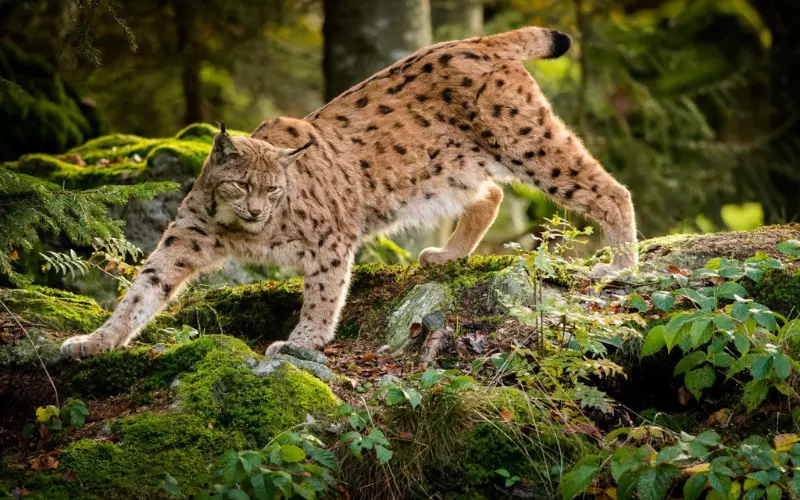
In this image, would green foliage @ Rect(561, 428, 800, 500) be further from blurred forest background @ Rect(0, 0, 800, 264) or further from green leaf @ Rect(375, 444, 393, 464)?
blurred forest background @ Rect(0, 0, 800, 264)

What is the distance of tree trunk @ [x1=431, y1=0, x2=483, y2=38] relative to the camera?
11.9m

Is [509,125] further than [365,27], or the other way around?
[365,27]

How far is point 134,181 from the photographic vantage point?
309 inches

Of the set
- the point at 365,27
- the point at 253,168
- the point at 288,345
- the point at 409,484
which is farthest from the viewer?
the point at 365,27

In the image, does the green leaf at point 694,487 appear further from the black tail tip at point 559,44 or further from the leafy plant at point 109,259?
the black tail tip at point 559,44

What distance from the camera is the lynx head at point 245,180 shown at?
621cm

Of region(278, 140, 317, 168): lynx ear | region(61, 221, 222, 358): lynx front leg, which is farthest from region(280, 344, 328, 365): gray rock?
region(278, 140, 317, 168): lynx ear

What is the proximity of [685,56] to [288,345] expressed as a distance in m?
8.62

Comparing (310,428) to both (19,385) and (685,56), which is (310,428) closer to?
(19,385)

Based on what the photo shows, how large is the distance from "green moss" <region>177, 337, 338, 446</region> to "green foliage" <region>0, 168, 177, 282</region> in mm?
930

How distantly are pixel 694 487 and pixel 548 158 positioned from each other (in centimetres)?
339

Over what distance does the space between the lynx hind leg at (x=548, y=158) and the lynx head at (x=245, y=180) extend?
1472mm

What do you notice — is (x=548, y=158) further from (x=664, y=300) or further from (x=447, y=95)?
(x=664, y=300)

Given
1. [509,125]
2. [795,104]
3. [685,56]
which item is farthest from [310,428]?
[795,104]
